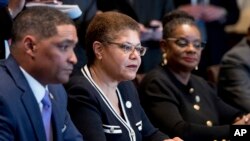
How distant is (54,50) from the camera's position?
2398 mm

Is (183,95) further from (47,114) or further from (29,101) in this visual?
(29,101)

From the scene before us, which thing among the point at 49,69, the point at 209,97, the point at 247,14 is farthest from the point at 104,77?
the point at 247,14

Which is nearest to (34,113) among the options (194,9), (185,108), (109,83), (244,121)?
(109,83)

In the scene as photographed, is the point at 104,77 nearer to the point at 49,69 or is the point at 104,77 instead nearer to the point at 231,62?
the point at 49,69

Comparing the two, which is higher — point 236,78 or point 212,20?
point 212,20

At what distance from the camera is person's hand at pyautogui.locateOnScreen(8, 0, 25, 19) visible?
2.91 metres

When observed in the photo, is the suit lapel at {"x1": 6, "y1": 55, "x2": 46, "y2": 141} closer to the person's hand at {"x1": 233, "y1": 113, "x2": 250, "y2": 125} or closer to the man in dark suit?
the man in dark suit

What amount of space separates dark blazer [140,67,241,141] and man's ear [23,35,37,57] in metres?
1.07

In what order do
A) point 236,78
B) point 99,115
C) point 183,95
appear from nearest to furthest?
point 99,115 < point 183,95 < point 236,78

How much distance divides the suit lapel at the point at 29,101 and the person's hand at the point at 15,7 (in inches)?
22.8

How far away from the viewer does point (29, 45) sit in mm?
2369

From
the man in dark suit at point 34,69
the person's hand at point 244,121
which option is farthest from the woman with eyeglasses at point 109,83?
the person's hand at point 244,121

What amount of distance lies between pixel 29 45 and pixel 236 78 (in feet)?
6.10

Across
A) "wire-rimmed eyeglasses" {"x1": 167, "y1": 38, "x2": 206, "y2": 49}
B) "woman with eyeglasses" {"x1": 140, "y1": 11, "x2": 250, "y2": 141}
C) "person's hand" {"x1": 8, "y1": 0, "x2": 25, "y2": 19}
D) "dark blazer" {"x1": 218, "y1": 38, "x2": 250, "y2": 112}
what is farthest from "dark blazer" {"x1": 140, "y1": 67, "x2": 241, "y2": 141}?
"person's hand" {"x1": 8, "y1": 0, "x2": 25, "y2": 19}
